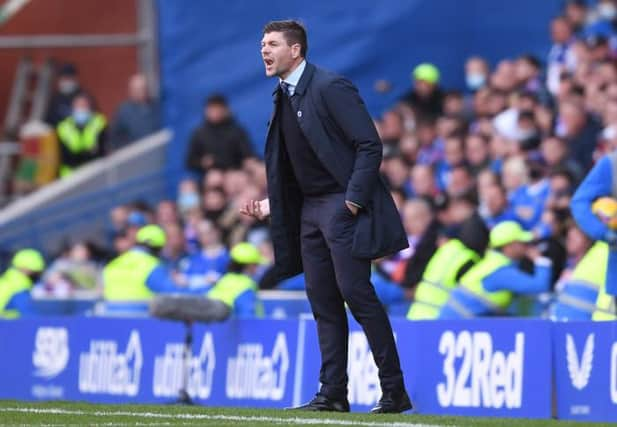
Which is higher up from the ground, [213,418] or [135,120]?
[135,120]

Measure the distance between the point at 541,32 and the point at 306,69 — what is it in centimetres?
1111

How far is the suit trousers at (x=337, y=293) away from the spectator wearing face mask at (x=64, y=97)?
1297 centimetres

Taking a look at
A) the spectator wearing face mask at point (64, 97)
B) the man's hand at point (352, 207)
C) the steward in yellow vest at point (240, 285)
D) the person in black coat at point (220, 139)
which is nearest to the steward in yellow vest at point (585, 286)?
the steward in yellow vest at point (240, 285)

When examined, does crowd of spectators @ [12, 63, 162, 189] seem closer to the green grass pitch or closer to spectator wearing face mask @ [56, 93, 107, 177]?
spectator wearing face mask @ [56, 93, 107, 177]

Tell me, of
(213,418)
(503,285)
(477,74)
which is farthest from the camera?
(477,74)

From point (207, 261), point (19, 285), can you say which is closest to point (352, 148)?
point (207, 261)

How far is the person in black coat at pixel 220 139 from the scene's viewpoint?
2070 centimetres

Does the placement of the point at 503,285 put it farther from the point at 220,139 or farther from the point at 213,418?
the point at 220,139

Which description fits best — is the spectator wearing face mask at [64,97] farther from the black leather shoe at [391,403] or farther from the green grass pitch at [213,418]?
the black leather shoe at [391,403]

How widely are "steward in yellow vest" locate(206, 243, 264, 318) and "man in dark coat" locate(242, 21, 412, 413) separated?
16.1 feet

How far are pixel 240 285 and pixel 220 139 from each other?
549cm

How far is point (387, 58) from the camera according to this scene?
69.1 feet

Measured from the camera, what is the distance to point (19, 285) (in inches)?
714

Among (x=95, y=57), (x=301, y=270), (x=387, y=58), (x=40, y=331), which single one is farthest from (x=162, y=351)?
(x=95, y=57)
